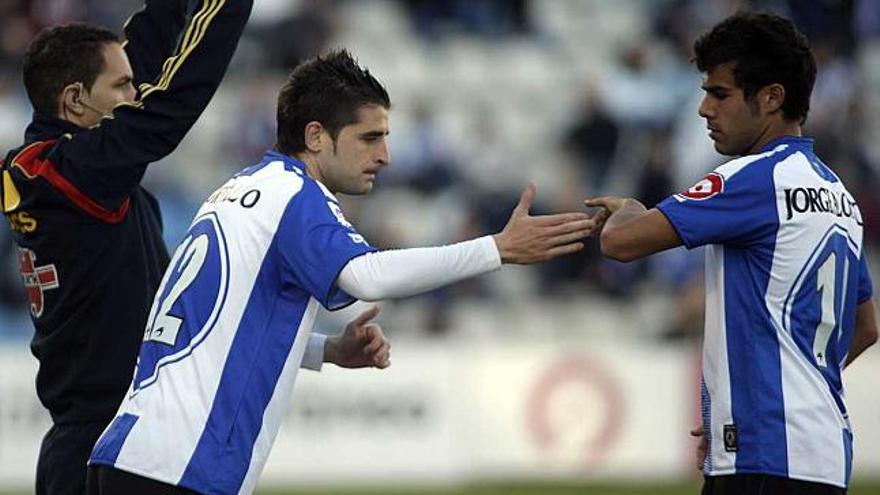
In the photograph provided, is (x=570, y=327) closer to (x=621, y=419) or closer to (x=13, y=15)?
(x=621, y=419)

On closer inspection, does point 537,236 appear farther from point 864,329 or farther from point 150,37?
point 150,37

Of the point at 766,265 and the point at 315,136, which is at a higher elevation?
the point at 315,136

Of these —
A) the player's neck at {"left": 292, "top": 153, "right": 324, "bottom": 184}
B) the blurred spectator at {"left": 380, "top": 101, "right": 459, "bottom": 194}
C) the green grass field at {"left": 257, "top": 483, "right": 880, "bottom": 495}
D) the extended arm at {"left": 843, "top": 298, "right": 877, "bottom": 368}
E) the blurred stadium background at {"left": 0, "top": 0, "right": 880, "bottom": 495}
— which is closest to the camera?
the player's neck at {"left": 292, "top": 153, "right": 324, "bottom": 184}

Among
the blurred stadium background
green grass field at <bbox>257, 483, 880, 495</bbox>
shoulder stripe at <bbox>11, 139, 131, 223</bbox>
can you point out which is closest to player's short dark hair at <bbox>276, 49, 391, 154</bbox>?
shoulder stripe at <bbox>11, 139, 131, 223</bbox>

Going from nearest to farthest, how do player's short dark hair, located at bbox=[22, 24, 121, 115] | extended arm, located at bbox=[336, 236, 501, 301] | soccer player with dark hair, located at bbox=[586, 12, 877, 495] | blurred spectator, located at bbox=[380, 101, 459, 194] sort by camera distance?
extended arm, located at bbox=[336, 236, 501, 301] → soccer player with dark hair, located at bbox=[586, 12, 877, 495] → player's short dark hair, located at bbox=[22, 24, 121, 115] → blurred spectator, located at bbox=[380, 101, 459, 194]

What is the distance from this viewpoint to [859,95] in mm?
17328

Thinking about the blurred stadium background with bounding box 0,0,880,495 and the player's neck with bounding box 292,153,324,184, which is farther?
the blurred stadium background with bounding box 0,0,880,495

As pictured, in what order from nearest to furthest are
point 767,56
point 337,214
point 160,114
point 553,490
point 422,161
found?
point 337,214, point 767,56, point 160,114, point 553,490, point 422,161

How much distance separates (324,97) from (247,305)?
745 millimetres

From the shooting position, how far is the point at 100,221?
6.21 metres

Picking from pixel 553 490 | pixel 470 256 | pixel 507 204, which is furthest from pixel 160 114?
pixel 507 204

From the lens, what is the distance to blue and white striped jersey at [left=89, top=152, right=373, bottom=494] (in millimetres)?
5414

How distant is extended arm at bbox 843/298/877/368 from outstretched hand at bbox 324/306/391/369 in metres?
1.69

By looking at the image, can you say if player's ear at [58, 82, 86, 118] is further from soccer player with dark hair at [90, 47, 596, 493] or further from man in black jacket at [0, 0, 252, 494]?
soccer player with dark hair at [90, 47, 596, 493]
